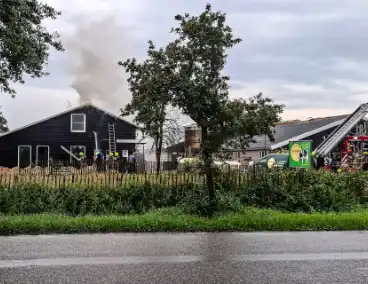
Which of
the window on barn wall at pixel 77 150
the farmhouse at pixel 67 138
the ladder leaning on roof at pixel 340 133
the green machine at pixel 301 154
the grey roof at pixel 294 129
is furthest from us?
the grey roof at pixel 294 129

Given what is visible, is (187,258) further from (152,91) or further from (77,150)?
(77,150)

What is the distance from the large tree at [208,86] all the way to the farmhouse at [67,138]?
2297 cm

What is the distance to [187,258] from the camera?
767cm

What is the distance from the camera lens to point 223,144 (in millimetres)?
12555

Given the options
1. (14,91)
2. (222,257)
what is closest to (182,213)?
(222,257)

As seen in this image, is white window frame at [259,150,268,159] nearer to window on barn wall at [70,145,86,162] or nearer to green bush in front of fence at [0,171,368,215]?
window on barn wall at [70,145,86,162]

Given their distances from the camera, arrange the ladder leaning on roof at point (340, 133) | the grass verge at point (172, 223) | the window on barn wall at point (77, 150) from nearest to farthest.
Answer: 1. the grass verge at point (172, 223)
2. the ladder leaning on roof at point (340, 133)
3. the window on barn wall at point (77, 150)

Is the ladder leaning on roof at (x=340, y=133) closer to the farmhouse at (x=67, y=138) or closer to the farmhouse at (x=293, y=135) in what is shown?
the farmhouse at (x=293, y=135)

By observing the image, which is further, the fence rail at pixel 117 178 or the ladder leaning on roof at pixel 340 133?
the ladder leaning on roof at pixel 340 133

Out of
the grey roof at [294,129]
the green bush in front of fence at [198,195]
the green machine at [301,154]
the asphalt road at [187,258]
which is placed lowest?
the asphalt road at [187,258]

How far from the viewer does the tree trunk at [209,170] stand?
12148mm

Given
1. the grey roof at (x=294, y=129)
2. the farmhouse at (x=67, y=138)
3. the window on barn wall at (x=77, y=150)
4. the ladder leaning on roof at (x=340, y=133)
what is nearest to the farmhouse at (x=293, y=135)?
the grey roof at (x=294, y=129)

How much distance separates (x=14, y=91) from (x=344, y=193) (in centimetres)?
1425

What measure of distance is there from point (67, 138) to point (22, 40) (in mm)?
20397
